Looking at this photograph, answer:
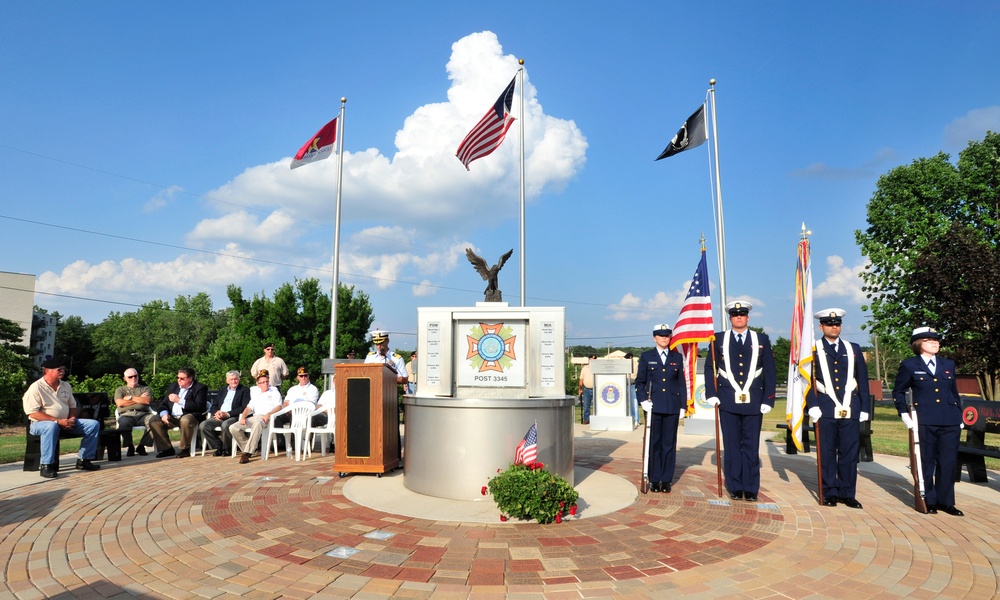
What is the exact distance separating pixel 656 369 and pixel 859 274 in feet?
66.8

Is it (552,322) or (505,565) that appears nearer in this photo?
(505,565)

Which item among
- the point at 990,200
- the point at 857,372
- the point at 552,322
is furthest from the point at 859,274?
the point at 552,322

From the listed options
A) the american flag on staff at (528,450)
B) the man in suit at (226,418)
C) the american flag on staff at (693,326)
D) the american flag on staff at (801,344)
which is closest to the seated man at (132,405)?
the man in suit at (226,418)

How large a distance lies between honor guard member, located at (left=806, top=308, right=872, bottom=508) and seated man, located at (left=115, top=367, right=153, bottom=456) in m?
9.95

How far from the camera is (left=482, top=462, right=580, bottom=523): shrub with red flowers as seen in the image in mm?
4898

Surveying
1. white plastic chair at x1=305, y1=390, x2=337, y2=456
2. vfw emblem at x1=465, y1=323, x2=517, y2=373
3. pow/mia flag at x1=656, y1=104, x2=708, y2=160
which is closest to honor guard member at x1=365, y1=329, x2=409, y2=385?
white plastic chair at x1=305, y1=390, x2=337, y2=456

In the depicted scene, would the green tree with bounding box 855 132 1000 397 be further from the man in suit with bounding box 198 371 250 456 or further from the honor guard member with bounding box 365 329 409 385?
the man in suit with bounding box 198 371 250 456

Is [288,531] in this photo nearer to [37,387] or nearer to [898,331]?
[37,387]

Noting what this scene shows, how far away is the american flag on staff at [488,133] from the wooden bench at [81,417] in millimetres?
8432

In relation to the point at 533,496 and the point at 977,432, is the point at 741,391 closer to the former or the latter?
the point at 533,496

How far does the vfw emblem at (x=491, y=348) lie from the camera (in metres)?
6.57

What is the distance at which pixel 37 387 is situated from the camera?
750cm

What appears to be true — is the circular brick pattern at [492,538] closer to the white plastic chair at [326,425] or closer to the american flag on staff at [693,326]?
the american flag on staff at [693,326]

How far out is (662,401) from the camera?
21.5ft
